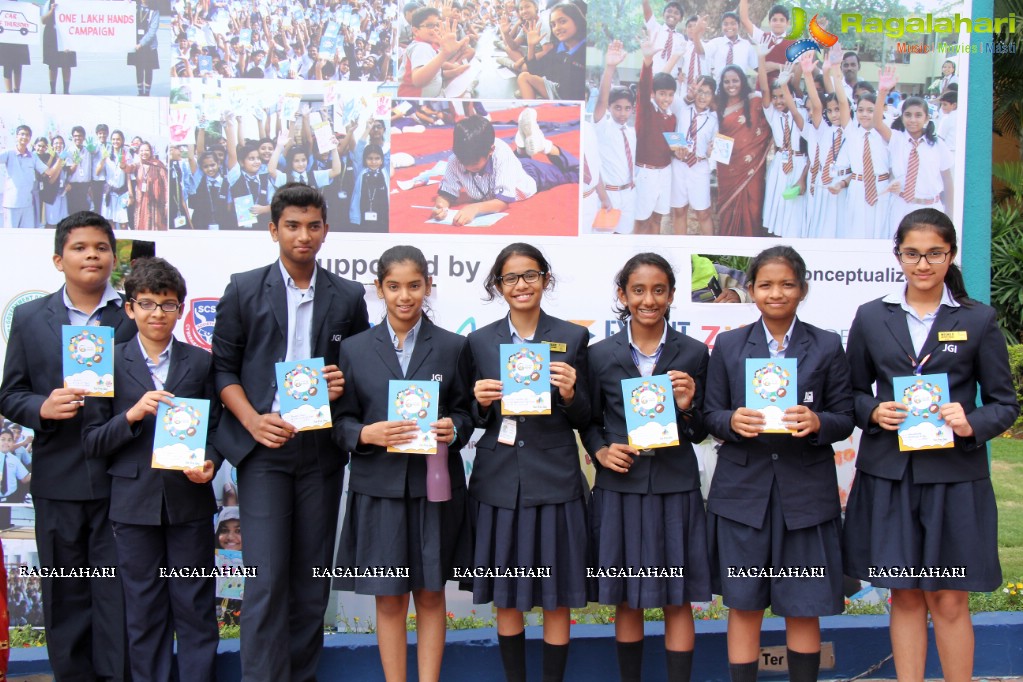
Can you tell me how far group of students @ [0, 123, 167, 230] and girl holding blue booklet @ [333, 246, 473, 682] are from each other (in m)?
1.71

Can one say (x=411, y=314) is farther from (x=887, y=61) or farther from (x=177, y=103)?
(x=887, y=61)

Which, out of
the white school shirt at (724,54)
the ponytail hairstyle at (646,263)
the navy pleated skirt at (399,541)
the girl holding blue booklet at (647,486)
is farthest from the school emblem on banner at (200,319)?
the white school shirt at (724,54)

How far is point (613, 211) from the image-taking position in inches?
196

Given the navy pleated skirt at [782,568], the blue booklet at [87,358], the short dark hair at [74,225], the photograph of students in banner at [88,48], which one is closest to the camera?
the navy pleated skirt at [782,568]

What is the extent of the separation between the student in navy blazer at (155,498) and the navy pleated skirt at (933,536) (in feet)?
9.68

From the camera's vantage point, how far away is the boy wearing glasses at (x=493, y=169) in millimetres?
4910

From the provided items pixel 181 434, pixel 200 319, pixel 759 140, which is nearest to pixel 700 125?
pixel 759 140

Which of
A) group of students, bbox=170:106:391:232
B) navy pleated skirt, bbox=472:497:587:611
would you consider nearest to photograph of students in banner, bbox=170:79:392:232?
group of students, bbox=170:106:391:232

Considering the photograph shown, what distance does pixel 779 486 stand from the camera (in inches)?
150

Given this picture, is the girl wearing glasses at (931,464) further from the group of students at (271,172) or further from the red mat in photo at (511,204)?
the group of students at (271,172)

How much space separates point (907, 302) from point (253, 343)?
9.61 ft

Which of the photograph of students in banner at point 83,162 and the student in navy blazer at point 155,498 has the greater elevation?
the photograph of students in banner at point 83,162

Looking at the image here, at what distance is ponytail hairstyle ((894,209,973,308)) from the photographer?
384cm

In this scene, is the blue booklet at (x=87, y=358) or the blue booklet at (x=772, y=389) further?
the blue booklet at (x=87, y=358)
